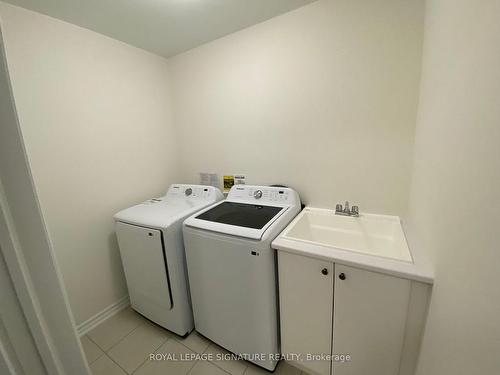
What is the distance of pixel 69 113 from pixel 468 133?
2.21 meters

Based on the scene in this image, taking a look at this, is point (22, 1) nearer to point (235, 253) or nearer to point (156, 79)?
point (156, 79)

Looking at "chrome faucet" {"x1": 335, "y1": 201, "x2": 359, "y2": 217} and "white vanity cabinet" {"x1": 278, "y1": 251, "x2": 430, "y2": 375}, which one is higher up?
"chrome faucet" {"x1": 335, "y1": 201, "x2": 359, "y2": 217}

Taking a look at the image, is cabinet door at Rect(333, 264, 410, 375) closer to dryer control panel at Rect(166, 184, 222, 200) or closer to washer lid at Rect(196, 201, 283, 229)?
washer lid at Rect(196, 201, 283, 229)

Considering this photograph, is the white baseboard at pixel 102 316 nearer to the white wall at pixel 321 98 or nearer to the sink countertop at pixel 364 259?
the white wall at pixel 321 98

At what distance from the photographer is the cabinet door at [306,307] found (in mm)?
1110

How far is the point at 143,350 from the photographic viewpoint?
1.52 meters

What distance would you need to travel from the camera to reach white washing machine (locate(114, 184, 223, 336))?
4.72 ft

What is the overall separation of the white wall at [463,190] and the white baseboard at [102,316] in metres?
2.23

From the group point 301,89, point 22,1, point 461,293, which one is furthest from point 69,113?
point 461,293

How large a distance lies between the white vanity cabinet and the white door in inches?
33.8

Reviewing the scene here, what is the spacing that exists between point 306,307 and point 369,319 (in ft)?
1.04

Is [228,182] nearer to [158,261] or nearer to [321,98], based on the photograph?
[158,261]

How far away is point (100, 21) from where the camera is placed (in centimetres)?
148

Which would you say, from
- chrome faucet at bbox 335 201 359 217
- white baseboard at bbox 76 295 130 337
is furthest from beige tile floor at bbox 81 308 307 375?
chrome faucet at bbox 335 201 359 217
